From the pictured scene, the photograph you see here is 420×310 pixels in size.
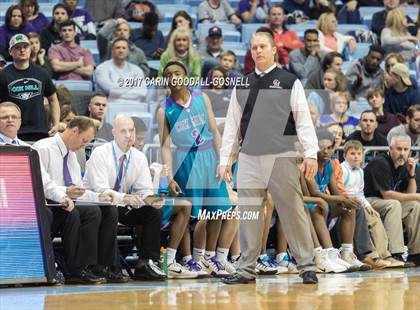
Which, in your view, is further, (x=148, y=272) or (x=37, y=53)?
(x=37, y=53)

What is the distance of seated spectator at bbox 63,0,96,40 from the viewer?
14742 millimetres

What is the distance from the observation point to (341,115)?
13.7 metres

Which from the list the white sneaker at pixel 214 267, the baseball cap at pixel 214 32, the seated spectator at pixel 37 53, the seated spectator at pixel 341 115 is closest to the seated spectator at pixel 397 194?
the seated spectator at pixel 341 115

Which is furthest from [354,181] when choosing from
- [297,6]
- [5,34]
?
[297,6]

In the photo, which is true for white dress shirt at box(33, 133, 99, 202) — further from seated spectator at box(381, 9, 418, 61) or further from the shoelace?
seated spectator at box(381, 9, 418, 61)

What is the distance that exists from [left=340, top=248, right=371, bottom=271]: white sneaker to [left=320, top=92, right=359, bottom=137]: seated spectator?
2298 millimetres

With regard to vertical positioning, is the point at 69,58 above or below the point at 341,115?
above

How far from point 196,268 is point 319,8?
7.42 metres

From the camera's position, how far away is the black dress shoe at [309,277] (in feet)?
32.2

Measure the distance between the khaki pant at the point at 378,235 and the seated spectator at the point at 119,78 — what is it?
308 cm

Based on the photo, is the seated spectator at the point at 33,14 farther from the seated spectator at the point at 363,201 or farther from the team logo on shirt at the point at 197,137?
the seated spectator at the point at 363,201

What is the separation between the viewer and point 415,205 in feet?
40.1

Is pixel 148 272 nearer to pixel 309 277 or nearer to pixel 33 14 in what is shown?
pixel 309 277

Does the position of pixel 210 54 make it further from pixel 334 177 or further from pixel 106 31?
pixel 334 177
